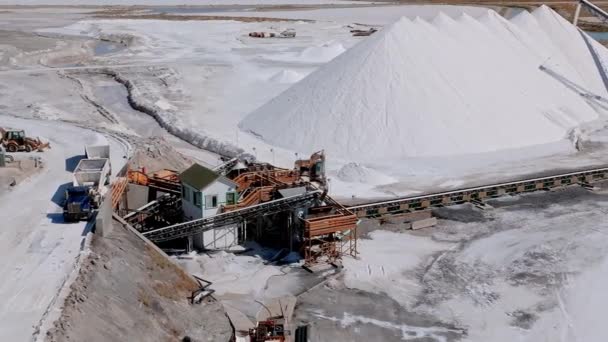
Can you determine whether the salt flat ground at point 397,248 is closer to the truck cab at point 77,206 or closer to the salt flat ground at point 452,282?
the salt flat ground at point 452,282

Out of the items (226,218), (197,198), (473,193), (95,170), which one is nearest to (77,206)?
(95,170)

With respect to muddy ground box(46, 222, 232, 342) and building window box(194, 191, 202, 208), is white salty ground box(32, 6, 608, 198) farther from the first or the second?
muddy ground box(46, 222, 232, 342)

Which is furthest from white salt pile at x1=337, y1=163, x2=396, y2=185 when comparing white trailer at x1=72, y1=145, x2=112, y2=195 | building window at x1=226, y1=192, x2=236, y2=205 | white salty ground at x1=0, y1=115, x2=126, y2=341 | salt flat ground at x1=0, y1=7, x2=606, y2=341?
white trailer at x1=72, y1=145, x2=112, y2=195

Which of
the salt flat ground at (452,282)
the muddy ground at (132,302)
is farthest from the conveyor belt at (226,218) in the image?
the muddy ground at (132,302)

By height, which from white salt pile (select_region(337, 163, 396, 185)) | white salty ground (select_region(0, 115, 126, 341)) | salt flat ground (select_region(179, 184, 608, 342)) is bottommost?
salt flat ground (select_region(179, 184, 608, 342))

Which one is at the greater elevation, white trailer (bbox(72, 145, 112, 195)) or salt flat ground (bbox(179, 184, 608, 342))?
white trailer (bbox(72, 145, 112, 195))

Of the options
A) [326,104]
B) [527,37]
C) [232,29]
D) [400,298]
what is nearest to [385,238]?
[400,298]
